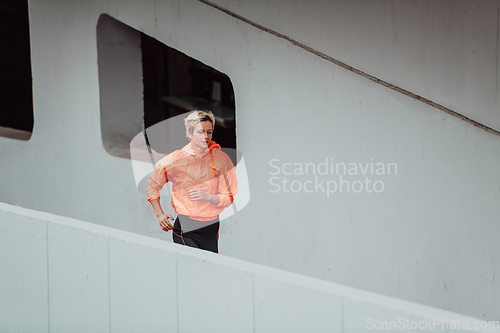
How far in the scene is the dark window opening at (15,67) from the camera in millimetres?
9125

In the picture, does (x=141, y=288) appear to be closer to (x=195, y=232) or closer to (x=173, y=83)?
(x=195, y=232)

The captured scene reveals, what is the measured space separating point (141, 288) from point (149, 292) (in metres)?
0.05

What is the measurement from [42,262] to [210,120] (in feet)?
4.37

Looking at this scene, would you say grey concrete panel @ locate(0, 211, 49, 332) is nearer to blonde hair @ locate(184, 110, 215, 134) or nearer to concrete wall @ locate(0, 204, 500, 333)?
concrete wall @ locate(0, 204, 500, 333)

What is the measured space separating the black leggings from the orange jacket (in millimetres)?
41

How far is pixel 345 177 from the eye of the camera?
4266mm

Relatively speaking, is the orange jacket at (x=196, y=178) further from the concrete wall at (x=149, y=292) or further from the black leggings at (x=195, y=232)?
the concrete wall at (x=149, y=292)

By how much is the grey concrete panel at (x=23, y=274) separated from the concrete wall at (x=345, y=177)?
2407 millimetres

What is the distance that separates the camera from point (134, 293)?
89.7 inches

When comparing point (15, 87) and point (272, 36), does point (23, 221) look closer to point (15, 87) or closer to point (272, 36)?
point (272, 36)

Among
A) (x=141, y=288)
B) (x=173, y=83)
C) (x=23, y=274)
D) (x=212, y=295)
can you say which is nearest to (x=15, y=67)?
(x=173, y=83)

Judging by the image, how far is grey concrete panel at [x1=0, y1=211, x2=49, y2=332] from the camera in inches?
102

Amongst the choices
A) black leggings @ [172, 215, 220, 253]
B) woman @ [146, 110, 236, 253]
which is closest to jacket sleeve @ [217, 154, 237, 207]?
woman @ [146, 110, 236, 253]

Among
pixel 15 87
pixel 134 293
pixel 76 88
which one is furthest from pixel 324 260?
pixel 15 87
